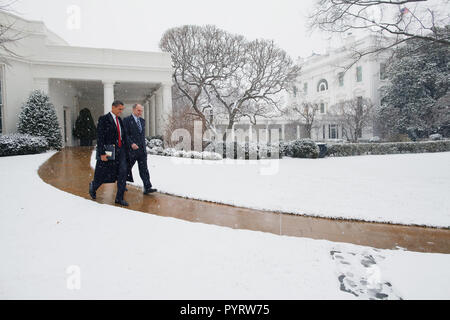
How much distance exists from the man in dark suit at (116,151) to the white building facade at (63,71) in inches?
439

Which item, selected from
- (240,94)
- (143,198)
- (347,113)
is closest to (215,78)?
(240,94)

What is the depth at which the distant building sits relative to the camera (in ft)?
107

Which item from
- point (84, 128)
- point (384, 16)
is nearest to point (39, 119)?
point (84, 128)

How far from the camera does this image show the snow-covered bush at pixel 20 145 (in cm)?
1136

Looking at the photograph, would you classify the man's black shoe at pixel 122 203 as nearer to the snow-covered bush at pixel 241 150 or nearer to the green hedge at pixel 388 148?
the snow-covered bush at pixel 241 150

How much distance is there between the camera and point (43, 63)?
15.2 metres

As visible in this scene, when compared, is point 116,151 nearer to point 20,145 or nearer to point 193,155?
point 193,155

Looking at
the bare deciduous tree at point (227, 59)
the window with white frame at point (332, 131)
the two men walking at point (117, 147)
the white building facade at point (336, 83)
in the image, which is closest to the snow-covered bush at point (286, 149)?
the bare deciduous tree at point (227, 59)

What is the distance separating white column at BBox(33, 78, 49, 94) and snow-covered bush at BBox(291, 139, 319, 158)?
14509 mm

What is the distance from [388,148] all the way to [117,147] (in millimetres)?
18982

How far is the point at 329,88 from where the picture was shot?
136 ft

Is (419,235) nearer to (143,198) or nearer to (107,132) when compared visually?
(143,198)

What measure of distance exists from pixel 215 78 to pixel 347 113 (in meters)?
14.2
